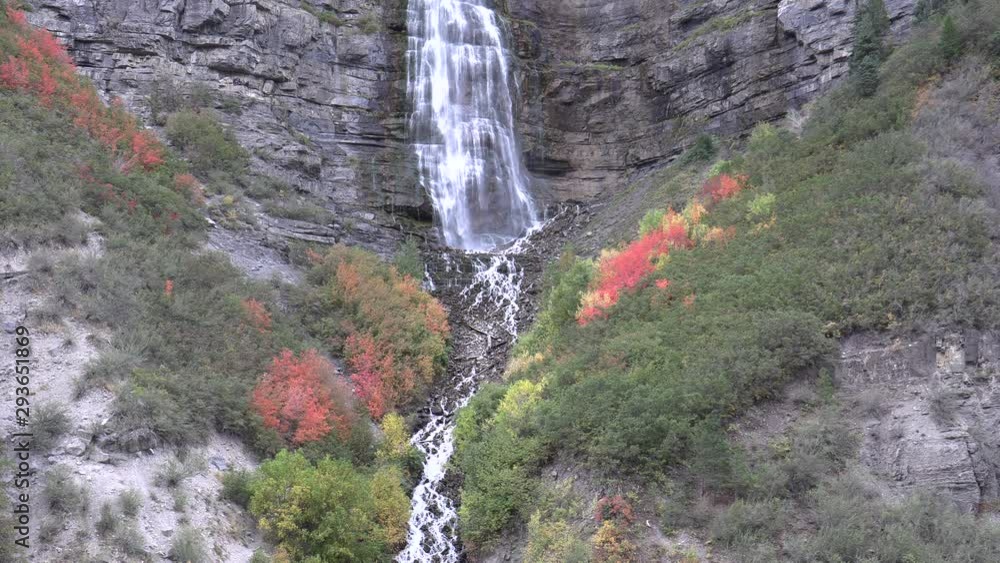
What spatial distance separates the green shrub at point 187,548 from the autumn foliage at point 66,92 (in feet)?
52.4

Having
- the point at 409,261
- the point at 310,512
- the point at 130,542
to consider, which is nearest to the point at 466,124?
the point at 409,261

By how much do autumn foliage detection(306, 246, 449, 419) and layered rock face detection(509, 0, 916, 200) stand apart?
14.2 metres

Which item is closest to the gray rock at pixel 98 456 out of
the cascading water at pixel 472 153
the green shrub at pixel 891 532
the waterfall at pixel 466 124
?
the cascading water at pixel 472 153

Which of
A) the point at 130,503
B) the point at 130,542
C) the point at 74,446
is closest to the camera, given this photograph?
the point at 130,542

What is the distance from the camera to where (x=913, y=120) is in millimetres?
23719

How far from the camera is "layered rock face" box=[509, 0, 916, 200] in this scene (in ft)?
120

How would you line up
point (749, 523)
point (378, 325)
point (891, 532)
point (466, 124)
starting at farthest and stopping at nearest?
point (466, 124)
point (378, 325)
point (749, 523)
point (891, 532)

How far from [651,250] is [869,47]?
37.5ft

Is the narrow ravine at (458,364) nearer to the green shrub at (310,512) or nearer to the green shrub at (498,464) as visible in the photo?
the green shrub at (498,464)

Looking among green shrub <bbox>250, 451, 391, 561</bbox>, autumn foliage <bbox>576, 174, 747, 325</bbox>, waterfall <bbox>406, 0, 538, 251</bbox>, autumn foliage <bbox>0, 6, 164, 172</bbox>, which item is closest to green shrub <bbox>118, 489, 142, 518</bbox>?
green shrub <bbox>250, 451, 391, 561</bbox>

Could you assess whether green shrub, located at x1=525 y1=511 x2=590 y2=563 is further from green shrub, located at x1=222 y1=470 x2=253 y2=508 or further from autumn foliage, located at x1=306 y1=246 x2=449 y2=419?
autumn foliage, located at x1=306 y1=246 x2=449 y2=419

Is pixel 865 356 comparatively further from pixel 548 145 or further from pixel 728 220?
pixel 548 145

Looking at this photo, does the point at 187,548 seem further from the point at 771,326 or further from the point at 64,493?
the point at 771,326

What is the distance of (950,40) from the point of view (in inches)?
963
